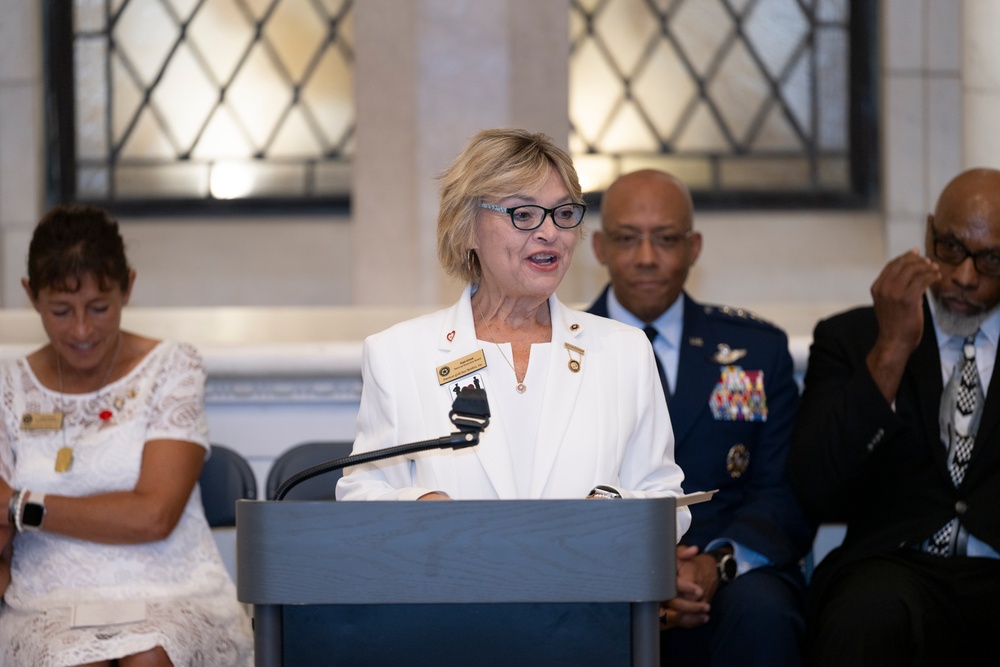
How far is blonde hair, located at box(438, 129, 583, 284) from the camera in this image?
96.8 inches

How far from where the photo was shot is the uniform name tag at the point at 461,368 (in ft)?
8.04

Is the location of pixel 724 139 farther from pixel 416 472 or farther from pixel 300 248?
pixel 416 472

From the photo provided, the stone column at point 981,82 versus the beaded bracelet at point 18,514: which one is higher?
the stone column at point 981,82

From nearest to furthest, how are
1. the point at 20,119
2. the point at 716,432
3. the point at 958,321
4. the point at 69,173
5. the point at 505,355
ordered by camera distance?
the point at 505,355, the point at 958,321, the point at 716,432, the point at 20,119, the point at 69,173

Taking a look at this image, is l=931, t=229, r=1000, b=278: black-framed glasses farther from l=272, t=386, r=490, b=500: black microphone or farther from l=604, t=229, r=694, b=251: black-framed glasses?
l=272, t=386, r=490, b=500: black microphone

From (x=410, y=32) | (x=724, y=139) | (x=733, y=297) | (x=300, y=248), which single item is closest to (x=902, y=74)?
(x=724, y=139)

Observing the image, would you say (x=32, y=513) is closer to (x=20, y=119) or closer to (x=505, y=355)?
(x=505, y=355)

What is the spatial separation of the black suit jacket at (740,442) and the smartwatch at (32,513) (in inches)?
63.9

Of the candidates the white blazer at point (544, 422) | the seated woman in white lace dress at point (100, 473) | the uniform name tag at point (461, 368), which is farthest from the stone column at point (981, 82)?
the seated woman in white lace dress at point (100, 473)

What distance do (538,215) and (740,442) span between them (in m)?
1.23

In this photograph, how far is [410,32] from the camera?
468 centimetres

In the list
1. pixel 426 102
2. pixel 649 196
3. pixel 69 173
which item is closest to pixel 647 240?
pixel 649 196

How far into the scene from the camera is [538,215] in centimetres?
248

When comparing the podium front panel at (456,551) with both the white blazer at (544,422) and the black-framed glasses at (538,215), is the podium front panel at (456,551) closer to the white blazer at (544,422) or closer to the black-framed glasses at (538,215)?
the white blazer at (544,422)
